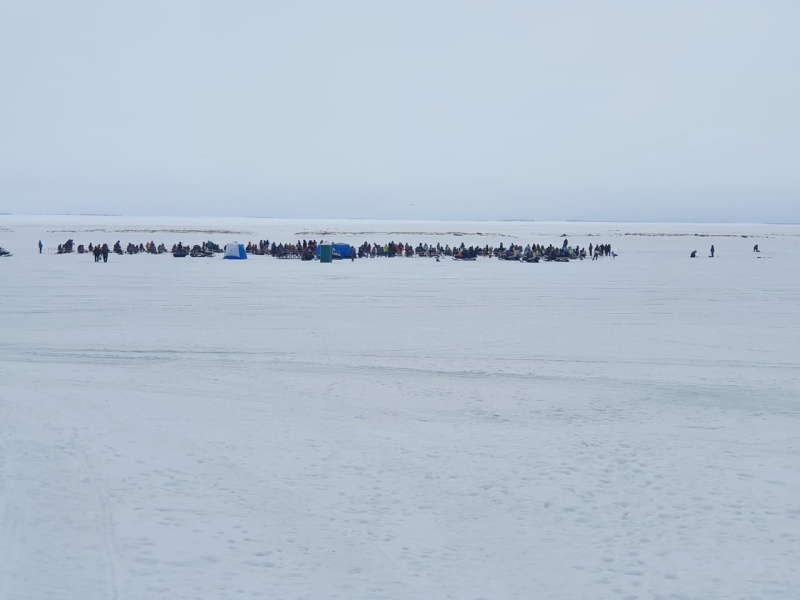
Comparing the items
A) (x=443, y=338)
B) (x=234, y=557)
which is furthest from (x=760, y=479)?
(x=443, y=338)

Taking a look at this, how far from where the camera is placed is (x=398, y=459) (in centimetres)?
811

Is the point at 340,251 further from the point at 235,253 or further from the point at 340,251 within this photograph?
the point at 235,253

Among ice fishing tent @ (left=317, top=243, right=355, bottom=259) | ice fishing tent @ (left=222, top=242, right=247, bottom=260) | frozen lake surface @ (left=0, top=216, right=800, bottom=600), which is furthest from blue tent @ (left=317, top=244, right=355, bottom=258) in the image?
frozen lake surface @ (left=0, top=216, right=800, bottom=600)

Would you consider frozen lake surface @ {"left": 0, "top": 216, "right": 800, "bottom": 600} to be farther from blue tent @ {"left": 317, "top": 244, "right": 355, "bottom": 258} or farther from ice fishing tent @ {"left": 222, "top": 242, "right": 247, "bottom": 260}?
blue tent @ {"left": 317, "top": 244, "right": 355, "bottom": 258}

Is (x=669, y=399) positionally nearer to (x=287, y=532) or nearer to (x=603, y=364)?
(x=603, y=364)

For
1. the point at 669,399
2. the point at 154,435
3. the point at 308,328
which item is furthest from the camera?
the point at 308,328

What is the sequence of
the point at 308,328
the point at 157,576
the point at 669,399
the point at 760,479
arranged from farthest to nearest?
the point at 308,328 < the point at 669,399 < the point at 760,479 < the point at 157,576

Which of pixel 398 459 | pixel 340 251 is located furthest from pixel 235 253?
pixel 398 459

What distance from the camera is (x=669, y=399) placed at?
10609 mm

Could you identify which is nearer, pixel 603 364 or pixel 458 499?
pixel 458 499

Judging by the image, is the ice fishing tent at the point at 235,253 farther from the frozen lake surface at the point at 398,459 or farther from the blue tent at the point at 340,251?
the frozen lake surface at the point at 398,459

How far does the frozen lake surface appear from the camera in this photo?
5.67 m

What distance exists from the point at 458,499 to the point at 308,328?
10.3 meters

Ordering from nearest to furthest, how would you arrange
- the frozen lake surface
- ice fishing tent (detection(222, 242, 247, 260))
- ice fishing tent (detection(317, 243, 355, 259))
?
the frozen lake surface
ice fishing tent (detection(222, 242, 247, 260))
ice fishing tent (detection(317, 243, 355, 259))
